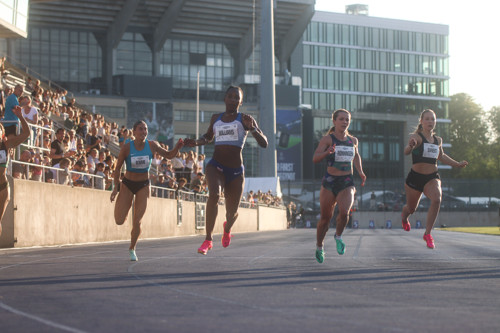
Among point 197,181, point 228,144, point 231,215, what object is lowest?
point 231,215

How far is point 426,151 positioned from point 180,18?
226 ft

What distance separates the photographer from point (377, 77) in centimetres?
11156

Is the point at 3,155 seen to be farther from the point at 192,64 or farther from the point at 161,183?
the point at 192,64

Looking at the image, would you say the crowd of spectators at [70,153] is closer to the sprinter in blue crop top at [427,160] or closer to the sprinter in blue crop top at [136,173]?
the sprinter in blue crop top at [136,173]

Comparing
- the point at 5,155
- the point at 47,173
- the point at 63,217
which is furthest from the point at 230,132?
the point at 63,217

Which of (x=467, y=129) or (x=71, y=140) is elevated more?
(x=467, y=129)

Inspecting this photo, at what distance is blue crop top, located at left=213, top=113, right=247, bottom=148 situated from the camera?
444 inches

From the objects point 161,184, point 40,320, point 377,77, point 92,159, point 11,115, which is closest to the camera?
point 40,320

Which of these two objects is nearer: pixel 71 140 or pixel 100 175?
pixel 71 140

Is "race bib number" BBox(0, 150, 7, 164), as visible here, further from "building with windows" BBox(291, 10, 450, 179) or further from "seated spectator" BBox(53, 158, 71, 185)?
"building with windows" BBox(291, 10, 450, 179)

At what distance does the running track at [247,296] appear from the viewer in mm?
6027

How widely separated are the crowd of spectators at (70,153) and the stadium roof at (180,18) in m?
43.5

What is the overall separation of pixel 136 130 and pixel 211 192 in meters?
2.10

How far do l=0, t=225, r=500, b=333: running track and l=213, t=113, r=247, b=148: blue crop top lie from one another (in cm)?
170
